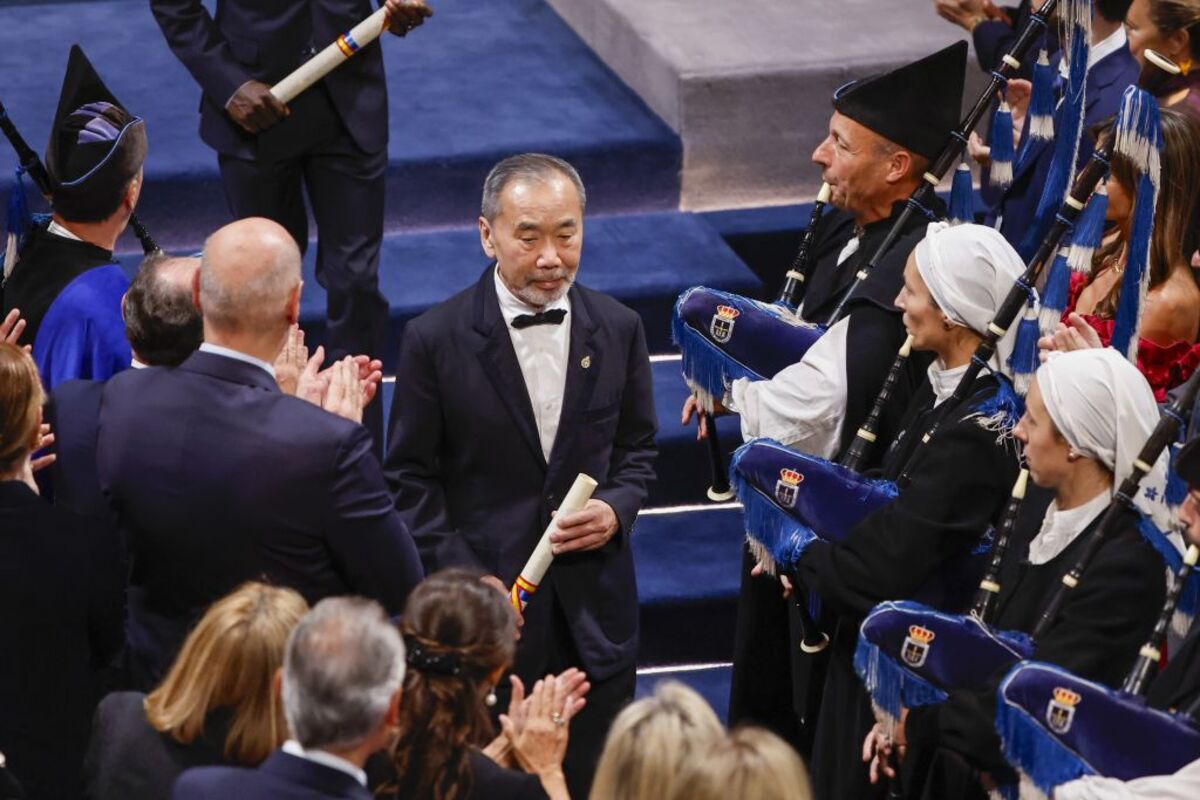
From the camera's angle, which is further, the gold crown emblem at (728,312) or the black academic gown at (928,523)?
the gold crown emblem at (728,312)

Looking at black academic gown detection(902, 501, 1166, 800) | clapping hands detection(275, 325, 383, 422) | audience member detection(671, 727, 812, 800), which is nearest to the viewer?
audience member detection(671, 727, 812, 800)

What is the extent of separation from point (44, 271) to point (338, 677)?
1.99 meters

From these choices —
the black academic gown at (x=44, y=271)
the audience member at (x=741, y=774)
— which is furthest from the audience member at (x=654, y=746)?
the black academic gown at (x=44, y=271)

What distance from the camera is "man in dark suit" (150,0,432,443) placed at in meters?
5.38

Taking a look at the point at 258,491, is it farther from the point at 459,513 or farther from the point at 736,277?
the point at 736,277

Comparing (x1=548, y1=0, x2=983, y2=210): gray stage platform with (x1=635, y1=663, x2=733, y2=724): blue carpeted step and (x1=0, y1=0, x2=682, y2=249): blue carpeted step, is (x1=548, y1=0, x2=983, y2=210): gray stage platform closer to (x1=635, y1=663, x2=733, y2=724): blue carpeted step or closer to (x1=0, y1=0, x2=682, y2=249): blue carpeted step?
(x1=0, y1=0, x2=682, y2=249): blue carpeted step

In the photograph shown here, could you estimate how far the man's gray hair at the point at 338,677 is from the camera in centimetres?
259

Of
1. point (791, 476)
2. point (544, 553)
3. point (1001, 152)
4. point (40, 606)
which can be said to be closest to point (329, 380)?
point (544, 553)

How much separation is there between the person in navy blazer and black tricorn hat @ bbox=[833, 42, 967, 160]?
713 mm

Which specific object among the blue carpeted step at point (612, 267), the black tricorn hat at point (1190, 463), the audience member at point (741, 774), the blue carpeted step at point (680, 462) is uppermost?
the audience member at point (741, 774)

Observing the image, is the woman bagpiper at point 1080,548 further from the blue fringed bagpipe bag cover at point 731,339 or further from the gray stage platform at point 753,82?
the gray stage platform at point 753,82

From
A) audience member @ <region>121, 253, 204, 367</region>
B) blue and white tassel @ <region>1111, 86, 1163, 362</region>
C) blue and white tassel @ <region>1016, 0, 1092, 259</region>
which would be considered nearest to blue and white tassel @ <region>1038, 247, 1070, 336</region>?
blue and white tassel @ <region>1111, 86, 1163, 362</region>

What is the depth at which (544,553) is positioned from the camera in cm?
388

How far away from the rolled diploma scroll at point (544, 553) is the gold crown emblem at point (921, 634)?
721 millimetres
